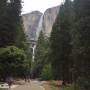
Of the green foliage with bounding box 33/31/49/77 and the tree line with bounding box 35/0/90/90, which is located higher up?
the tree line with bounding box 35/0/90/90

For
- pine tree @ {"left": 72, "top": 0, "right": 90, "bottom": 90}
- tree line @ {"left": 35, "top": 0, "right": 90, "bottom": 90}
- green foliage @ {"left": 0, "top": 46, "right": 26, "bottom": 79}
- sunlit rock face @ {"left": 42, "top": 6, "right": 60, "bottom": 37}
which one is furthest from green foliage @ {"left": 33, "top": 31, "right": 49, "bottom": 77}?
pine tree @ {"left": 72, "top": 0, "right": 90, "bottom": 90}

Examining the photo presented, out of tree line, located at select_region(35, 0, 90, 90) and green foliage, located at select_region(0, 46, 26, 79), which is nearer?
tree line, located at select_region(35, 0, 90, 90)

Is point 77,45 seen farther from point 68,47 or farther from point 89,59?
point 68,47

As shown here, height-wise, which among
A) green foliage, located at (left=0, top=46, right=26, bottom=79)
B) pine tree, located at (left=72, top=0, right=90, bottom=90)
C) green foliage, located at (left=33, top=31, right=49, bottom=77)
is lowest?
green foliage, located at (left=33, top=31, right=49, bottom=77)

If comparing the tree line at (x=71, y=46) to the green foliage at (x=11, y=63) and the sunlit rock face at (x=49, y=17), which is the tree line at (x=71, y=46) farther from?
the sunlit rock face at (x=49, y=17)

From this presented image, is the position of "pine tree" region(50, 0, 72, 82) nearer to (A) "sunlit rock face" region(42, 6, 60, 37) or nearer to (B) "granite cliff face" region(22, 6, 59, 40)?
(B) "granite cliff face" region(22, 6, 59, 40)

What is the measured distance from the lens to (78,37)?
3089 cm

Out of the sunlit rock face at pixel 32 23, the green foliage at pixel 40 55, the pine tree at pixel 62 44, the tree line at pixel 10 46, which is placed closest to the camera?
the tree line at pixel 10 46

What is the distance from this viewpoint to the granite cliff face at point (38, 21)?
16662 centimetres

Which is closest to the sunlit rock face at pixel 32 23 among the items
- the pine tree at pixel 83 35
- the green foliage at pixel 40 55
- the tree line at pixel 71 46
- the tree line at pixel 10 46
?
the green foliage at pixel 40 55

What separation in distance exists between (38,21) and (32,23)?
135 inches

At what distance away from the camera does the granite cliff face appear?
166625 mm

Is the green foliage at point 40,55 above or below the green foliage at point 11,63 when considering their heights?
below

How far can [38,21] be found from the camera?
174125 mm
